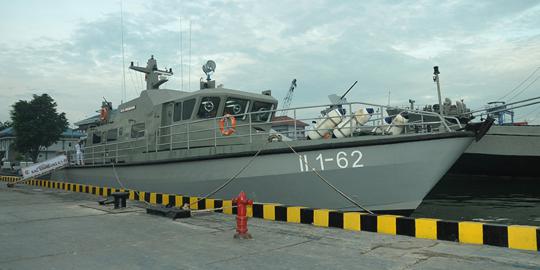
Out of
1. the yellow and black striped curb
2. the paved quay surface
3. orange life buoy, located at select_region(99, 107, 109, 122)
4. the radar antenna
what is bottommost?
the paved quay surface

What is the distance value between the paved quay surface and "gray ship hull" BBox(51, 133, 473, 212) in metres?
0.86

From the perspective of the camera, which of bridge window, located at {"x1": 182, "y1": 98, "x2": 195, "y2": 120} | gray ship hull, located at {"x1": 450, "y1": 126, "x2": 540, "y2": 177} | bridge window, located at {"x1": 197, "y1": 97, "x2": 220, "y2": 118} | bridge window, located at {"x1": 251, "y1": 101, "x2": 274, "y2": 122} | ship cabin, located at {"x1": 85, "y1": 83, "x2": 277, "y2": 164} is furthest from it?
gray ship hull, located at {"x1": 450, "y1": 126, "x2": 540, "y2": 177}

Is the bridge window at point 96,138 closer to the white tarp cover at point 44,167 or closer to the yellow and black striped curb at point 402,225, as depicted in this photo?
the white tarp cover at point 44,167

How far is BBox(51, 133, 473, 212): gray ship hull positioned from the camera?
6672 millimetres

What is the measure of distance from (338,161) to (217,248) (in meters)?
2.81

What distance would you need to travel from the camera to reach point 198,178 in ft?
29.6

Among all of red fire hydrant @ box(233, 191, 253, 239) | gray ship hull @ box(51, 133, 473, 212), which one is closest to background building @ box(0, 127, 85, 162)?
gray ship hull @ box(51, 133, 473, 212)

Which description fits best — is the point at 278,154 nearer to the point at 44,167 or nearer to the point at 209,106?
the point at 209,106

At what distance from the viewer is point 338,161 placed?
709 cm

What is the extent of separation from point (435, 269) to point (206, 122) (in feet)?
21.8

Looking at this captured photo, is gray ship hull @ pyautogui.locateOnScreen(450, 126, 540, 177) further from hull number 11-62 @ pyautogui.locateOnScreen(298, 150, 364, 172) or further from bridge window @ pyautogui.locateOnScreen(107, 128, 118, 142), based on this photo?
bridge window @ pyautogui.locateOnScreen(107, 128, 118, 142)

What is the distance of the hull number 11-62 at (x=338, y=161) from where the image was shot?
22.8 ft

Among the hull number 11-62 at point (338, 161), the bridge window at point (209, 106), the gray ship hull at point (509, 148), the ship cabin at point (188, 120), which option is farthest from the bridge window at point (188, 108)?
the gray ship hull at point (509, 148)

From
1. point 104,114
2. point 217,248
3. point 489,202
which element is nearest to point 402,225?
point 217,248
